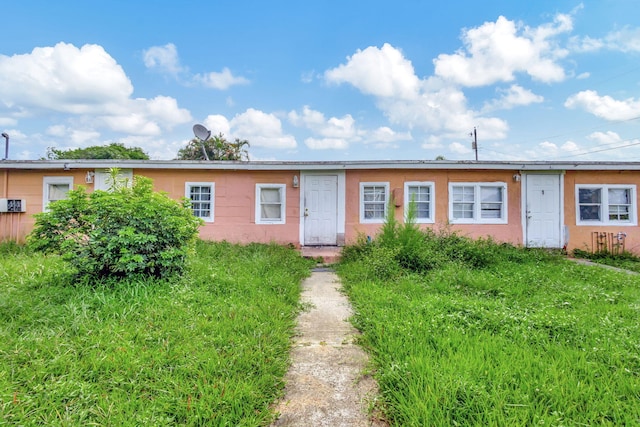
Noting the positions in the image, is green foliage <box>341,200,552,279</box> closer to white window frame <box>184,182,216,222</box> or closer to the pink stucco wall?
the pink stucco wall

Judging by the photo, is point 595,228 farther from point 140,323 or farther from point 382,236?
point 140,323

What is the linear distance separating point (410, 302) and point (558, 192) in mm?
7836

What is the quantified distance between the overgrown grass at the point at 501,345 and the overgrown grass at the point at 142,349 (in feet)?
3.10

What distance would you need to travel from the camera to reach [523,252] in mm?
7188

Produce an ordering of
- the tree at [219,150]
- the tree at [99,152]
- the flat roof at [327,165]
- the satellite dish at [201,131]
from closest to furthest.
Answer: the flat roof at [327,165] < the satellite dish at [201,131] < the tree at [99,152] < the tree at [219,150]

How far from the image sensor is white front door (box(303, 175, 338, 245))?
850 centimetres

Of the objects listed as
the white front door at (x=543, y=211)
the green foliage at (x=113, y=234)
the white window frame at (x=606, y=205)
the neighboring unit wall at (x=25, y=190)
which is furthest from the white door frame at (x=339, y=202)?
the white window frame at (x=606, y=205)

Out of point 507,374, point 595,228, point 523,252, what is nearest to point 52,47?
point 507,374

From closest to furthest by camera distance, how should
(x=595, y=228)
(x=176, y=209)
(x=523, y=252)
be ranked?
(x=176, y=209) → (x=523, y=252) → (x=595, y=228)

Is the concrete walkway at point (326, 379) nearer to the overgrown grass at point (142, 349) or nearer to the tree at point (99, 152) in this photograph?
the overgrown grass at point (142, 349)

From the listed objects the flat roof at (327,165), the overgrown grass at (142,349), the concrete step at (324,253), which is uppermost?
the flat roof at (327,165)

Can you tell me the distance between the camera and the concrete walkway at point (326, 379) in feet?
5.91

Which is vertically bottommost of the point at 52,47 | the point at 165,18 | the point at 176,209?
the point at 176,209

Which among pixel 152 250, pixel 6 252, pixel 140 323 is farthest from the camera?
pixel 6 252
